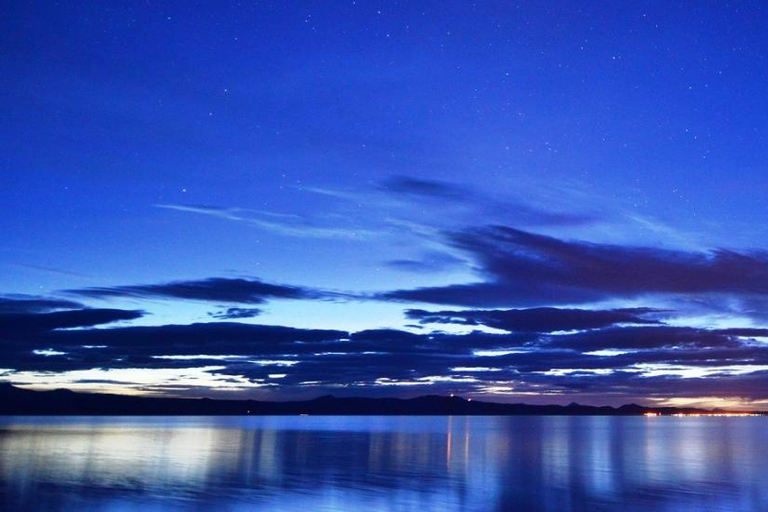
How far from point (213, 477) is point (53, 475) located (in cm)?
906

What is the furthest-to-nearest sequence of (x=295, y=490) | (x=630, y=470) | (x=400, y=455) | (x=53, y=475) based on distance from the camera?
(x=400, y=455)
(x=630, y=470)
(x=53, y=475)
(x=295, y=490)

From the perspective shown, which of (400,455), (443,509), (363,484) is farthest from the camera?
(400,455)

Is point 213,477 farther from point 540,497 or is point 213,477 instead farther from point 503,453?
point 503,453

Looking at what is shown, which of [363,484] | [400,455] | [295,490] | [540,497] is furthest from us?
[400,455]

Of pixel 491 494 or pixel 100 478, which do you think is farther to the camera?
pixel 100 478

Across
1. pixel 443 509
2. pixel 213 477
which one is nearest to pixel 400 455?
pixel 213 477

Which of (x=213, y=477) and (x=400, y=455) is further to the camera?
(x=400, y=455)

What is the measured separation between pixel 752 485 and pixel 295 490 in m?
25.5

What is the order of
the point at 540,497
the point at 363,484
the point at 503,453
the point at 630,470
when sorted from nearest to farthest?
the point at 540,497, the point at 363,484, the point at 630,470, the point at 503,453

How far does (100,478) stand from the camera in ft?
154

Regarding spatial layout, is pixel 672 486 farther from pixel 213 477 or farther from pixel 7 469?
pixel 7 469

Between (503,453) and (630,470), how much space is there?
21.1 meters

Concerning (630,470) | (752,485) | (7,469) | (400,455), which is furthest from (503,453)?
(7,469)

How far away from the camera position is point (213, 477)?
48688mm
